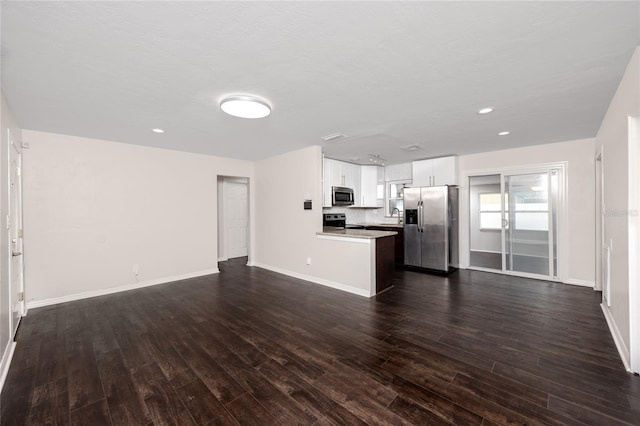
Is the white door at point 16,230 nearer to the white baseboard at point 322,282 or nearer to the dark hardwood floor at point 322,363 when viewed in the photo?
the dark hardwood floor at point 322,363

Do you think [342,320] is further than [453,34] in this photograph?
Yes

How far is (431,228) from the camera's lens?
5.59 meters

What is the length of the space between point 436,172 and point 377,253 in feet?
9.40

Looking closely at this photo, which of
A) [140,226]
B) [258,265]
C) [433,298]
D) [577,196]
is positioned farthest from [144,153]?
[577,196]

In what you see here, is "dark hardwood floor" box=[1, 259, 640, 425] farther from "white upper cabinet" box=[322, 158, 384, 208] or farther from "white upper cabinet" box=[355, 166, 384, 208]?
"white upper cabinet" box=[355, 166, 384, 208]

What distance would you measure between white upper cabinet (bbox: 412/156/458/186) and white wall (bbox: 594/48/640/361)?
2665mm

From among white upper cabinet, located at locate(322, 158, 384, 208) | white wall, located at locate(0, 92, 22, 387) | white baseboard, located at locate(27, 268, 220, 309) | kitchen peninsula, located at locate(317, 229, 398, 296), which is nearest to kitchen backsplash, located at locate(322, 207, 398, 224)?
white upper cabinet, located at locate(322, 158, 384, 208)

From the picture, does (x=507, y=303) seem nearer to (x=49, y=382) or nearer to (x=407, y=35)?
(x=407, y=35)

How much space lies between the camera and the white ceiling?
1.53 meters

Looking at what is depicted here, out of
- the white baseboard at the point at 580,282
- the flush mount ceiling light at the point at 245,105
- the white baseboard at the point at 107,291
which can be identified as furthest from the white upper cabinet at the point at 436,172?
the white baseboard at the point at 107,291

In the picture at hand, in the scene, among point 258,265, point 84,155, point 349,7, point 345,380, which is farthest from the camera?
point 258,265

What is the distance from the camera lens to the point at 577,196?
176 inches

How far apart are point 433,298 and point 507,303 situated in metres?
0.98

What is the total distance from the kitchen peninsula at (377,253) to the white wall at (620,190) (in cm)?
257
